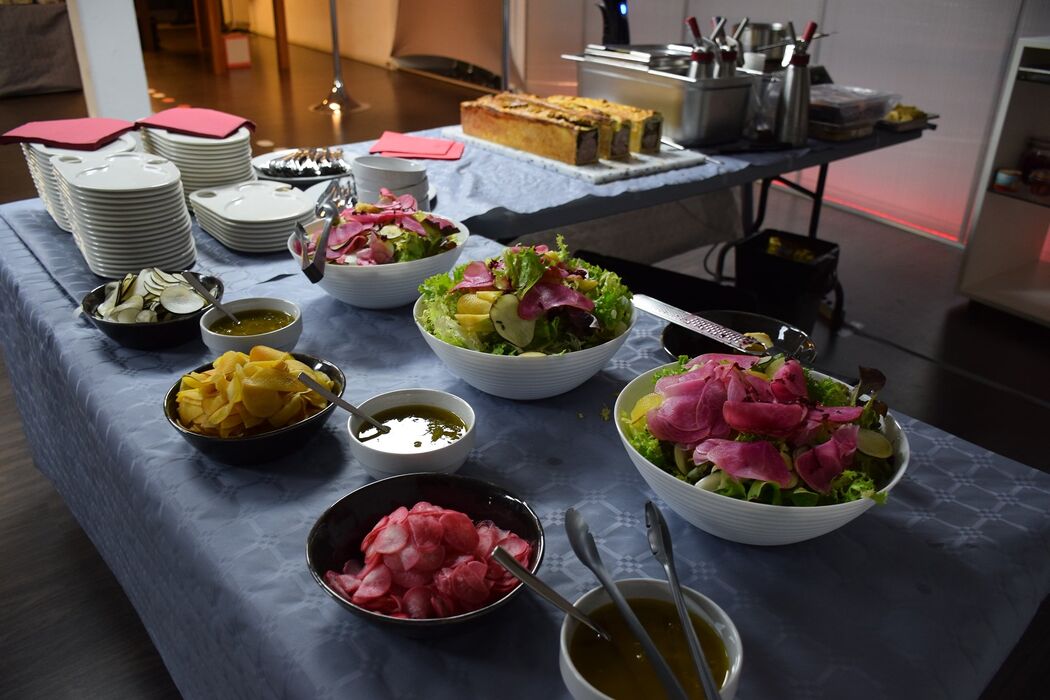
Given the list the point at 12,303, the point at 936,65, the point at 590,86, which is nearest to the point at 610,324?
the point at 12,303

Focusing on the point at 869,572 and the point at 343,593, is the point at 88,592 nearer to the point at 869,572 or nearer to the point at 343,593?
the point at 343,593

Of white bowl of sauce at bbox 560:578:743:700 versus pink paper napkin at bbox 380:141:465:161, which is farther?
pink paper napkin at bbox 380:141:465:161

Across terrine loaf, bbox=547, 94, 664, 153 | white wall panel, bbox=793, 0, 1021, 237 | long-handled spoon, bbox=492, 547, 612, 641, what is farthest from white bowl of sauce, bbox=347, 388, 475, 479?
white wall panel, bbox=793, 0, 1021, 237

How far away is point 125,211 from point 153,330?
278mm

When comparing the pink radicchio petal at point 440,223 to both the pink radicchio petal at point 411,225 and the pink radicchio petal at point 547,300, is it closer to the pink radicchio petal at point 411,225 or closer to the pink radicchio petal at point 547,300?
the pink radicchio petal at point 411,225

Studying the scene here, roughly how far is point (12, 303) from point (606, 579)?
115 cm

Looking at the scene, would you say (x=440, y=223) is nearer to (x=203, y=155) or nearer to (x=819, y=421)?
(x=203, y=155)

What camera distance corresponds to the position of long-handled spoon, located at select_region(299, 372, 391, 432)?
0.84 meters

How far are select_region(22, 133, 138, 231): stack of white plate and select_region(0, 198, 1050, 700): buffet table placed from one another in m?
0.36

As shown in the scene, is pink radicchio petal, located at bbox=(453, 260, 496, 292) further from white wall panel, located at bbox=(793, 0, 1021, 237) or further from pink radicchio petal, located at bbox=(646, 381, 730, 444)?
white wall panel, located at bbox=(793, 0, 1021, 237)

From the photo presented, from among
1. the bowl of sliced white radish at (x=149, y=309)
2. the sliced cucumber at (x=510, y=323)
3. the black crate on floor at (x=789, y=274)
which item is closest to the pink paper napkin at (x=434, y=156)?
the black crate on floor at (x=789, y=274)

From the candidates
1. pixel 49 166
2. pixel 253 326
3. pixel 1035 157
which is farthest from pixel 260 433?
pixel 1035 157

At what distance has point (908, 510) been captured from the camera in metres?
0.82

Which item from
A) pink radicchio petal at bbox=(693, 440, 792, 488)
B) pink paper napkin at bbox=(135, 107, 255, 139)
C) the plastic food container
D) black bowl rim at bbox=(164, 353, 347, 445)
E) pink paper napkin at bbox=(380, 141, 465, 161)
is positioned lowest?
black bowl rim at bbox=(164, 353, 347, 445)
